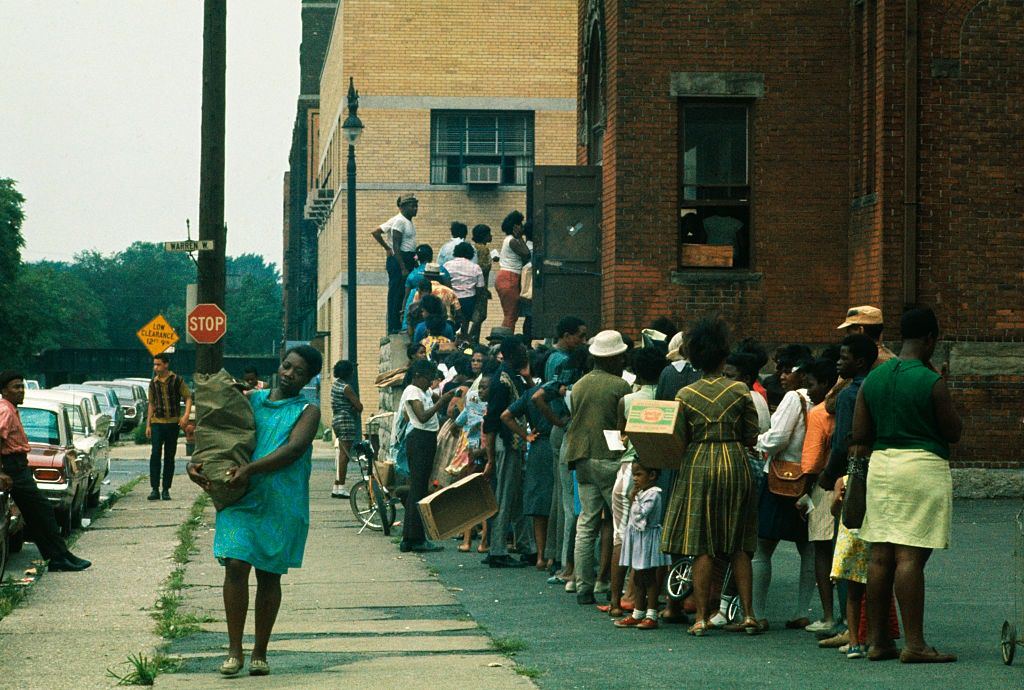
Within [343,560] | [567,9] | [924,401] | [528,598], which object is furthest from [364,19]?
[924,401]

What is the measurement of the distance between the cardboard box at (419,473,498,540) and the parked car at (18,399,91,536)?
155 inches

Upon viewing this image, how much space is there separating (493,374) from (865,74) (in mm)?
7353

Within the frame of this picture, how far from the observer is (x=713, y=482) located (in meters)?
9.89

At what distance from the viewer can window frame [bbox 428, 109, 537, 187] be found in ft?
136

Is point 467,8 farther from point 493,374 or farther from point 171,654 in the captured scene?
point 171,654

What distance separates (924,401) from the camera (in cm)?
860

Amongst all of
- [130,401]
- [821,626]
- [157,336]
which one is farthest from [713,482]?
[130,401]

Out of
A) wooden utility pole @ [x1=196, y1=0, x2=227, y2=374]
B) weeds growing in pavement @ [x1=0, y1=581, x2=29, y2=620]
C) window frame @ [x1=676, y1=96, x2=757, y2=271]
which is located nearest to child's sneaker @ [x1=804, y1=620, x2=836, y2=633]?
weeds growing in pavement @ [x1=0, y1=581, x2=29, y2=620]

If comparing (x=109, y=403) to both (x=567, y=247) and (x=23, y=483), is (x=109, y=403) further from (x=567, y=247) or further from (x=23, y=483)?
(x=23, y=483)

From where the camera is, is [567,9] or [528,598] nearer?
[528,598]

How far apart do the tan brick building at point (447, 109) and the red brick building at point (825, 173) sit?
70.3 feet

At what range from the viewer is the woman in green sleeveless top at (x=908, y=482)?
8.60m

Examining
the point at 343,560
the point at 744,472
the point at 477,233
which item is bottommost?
the point at 343,560

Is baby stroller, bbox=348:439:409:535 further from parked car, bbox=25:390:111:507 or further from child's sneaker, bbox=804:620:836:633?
child's sneaker, bbox=804:620:836:633
